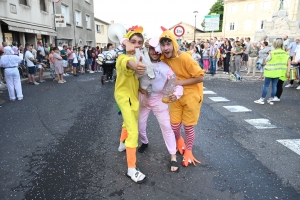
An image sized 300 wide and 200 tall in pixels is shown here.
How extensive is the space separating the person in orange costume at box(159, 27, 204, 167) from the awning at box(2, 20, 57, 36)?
1309 centimetres

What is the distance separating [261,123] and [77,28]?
73.2 ft

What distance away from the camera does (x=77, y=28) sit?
2341 centimetres

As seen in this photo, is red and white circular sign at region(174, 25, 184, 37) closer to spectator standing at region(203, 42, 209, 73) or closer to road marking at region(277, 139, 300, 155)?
spectator standing at region(203, 42, 209, 73)

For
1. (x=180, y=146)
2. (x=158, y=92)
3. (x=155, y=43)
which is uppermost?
(x=155, y=43)

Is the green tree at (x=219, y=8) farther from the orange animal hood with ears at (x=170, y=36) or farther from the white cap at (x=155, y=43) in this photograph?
the white cap at (x=155, y=43)

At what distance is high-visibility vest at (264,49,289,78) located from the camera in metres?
6.32

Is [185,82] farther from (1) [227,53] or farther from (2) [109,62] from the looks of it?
(1) [227,53]

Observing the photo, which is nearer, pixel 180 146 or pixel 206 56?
pixel 180 146

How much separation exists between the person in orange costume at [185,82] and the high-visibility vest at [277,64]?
4329 mm

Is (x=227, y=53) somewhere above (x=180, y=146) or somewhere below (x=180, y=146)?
above

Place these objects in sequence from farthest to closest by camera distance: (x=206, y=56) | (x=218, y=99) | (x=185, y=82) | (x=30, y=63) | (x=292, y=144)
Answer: (x=206, y=56) < (x=30, y=63) < (x=218, y=99) < (x=292, y=144) < (x=185, y=82)

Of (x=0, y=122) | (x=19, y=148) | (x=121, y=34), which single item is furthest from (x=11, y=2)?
(x=121, y=34)

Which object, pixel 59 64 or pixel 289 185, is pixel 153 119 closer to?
pixel 289 185

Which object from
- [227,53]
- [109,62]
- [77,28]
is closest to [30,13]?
[77,28]
